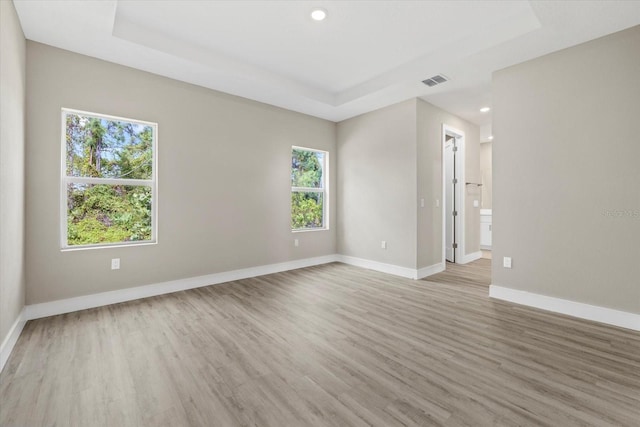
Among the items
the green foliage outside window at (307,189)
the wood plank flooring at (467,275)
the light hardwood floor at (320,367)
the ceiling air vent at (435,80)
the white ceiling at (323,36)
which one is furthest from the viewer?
the green foliage outside window at (307,189)

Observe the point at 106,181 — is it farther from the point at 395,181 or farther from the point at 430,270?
the point at 430,270

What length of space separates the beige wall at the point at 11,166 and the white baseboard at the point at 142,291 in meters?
0.24

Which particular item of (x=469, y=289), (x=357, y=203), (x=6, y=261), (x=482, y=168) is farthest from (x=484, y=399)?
(x=482, y=168)

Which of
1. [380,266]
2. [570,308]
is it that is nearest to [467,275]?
[380,266]

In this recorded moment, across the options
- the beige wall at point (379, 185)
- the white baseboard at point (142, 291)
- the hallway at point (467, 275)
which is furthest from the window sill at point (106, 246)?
the hallway at point (467, 275)

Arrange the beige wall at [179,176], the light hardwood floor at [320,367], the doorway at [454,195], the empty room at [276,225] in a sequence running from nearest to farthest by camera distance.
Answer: the light hardwood floor at [320,367], the empty room at [276,225], the beige wall at [179,176], the doorway at [454,195]

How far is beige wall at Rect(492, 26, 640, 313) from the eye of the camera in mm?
2627

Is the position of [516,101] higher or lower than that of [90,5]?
lower

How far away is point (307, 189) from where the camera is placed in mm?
5258

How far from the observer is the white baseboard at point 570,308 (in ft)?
8.54

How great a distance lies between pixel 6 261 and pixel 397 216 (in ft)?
14.2

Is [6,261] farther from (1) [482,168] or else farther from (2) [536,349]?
(1) [482,168]

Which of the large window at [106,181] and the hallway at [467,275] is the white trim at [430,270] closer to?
the hallway at [467,275]

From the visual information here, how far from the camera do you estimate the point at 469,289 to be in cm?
380
